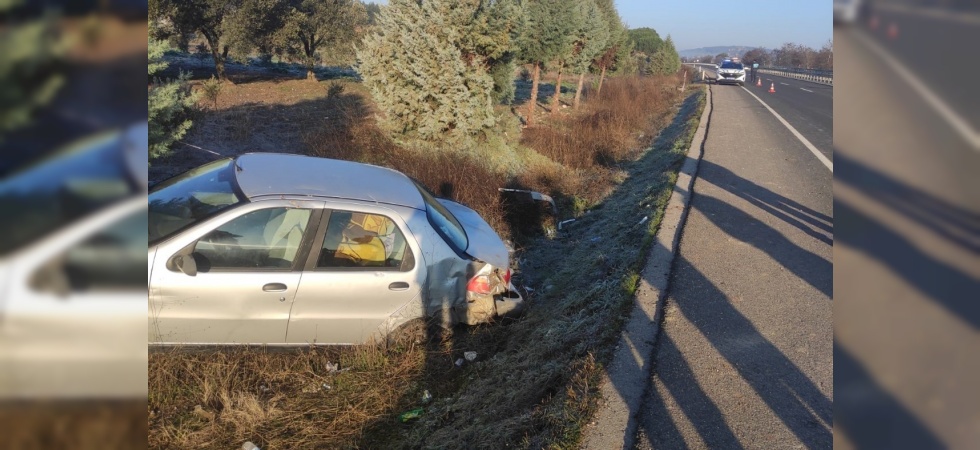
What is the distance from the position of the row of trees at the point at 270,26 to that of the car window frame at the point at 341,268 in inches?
610

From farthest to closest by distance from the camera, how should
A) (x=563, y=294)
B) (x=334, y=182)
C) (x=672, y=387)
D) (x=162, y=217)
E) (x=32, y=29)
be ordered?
(x=563, y=294)
(x=334, y=182)
(x=162, y=217)
(x=672, y=387)
(x=32, y=29)

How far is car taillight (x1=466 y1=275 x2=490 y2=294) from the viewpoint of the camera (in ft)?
17.7

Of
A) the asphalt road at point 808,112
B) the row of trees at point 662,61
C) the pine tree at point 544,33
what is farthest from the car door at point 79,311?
the row of trees at point 662,61

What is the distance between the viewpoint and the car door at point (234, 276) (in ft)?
14.3

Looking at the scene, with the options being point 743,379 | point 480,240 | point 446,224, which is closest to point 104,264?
point 743,379

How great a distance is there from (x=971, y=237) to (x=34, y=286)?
1117 mm

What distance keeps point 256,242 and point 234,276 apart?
0.29 meters

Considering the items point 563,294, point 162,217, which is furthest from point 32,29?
point 563,294

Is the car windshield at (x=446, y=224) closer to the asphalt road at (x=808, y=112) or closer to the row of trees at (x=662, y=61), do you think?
the asphalt road at (x=808, y=112)

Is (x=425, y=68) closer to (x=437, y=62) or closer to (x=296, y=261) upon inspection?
(x=437, y=62)

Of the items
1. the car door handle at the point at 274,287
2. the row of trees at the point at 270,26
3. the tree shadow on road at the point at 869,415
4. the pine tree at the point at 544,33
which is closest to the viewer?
the tree shadow on road at the point at 869,415

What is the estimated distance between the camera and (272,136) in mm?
14094

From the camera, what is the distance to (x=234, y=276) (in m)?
4.49

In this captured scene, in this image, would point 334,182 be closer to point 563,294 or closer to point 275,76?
point 563,294
